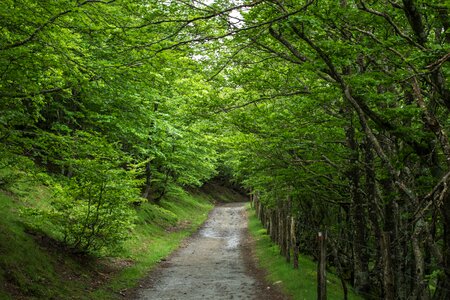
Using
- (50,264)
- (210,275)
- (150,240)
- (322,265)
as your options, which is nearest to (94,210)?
(50,264)

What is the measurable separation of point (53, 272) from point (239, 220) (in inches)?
950

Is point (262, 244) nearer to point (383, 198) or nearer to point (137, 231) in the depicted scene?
point (137, 231)

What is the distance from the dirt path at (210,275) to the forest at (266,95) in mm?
2178

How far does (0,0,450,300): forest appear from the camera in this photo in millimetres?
6531

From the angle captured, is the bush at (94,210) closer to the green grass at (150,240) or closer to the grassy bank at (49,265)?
the grassy bank at (49,265)

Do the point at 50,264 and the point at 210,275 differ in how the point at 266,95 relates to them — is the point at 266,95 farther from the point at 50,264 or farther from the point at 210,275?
the point at 50,264

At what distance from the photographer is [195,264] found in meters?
15.1

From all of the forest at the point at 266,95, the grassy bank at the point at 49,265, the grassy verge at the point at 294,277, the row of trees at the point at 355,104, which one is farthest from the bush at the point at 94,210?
the grassy verge at the point at 294,277

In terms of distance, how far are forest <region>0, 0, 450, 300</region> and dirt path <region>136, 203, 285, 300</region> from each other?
2.18m

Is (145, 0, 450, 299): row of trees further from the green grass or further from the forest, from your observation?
the green grass

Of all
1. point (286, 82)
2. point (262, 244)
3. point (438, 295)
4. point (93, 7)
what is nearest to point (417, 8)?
point (286, 82)

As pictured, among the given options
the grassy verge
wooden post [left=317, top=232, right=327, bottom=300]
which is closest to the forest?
wooden post [left=317, top=232, right=327, bottom=300]

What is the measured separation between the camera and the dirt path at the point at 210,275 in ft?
35.3

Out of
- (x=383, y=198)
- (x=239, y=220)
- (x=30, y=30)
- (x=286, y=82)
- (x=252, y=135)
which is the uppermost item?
(x=30, y=30)
